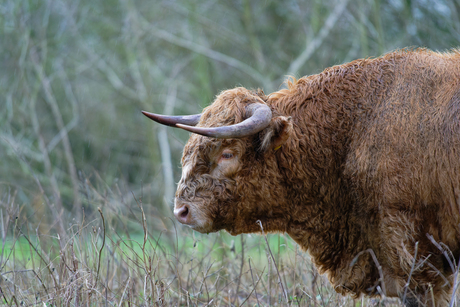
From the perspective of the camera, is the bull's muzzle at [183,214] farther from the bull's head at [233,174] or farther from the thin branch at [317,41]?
the thin branch at [317,41]

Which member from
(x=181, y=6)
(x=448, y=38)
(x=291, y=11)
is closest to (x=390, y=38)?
(x=448, y=38)

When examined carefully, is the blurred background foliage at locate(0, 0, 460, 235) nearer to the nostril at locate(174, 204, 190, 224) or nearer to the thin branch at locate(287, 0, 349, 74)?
the thin branch at locate(287, 0, 349, 74)

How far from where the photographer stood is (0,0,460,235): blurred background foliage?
381 inches

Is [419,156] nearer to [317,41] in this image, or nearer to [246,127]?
[246,127]

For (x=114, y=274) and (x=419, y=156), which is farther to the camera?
(x=114, y=274)

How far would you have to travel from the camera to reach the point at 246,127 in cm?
309

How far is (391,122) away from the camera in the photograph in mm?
3029

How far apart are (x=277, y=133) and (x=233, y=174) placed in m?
0.46

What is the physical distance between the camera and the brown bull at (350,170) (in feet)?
9.59

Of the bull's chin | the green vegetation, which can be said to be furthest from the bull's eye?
the green vegetation

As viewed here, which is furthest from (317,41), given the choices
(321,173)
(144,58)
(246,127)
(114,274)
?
(114,274)

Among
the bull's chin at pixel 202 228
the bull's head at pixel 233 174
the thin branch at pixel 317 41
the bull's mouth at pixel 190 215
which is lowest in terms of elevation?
the bull's chin at pixel 202 228

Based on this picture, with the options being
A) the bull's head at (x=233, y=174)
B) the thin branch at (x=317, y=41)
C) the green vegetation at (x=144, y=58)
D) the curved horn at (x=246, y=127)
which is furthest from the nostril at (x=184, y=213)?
the thin branch at (x=317, y=41)

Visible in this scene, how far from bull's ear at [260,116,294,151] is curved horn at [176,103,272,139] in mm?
59
